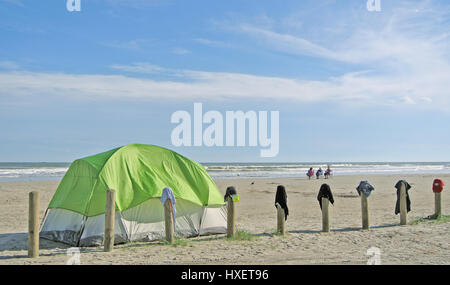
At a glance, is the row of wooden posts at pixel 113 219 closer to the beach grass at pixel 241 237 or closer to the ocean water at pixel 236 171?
the beach grass at pixel 241 237

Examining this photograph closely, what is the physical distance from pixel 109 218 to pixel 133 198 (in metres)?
1.23

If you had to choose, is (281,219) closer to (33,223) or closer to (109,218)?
(109,218)

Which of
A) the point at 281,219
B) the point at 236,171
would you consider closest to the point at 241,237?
the point at 281,219

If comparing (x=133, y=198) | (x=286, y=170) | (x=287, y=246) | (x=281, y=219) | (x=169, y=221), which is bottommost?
(x=286, y=170)

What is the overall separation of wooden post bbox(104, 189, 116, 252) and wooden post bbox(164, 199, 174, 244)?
1290mm

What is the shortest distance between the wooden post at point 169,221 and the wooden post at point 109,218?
4.23ft

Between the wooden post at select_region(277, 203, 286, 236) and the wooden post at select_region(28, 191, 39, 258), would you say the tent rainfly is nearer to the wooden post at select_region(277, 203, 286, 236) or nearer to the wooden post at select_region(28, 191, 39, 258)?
the wooden post at select_region(28, 191, 39, 258)

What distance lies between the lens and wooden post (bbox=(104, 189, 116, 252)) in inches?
345

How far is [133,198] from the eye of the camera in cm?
995

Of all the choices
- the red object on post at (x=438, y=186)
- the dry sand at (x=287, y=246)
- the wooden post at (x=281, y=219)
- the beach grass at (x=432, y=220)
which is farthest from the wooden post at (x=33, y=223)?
the red object on post at (x=438, y=186)

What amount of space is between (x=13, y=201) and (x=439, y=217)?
18.1 m

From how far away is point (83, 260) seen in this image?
8.11 m

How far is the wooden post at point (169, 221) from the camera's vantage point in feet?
31.3

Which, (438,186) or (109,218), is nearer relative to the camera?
(109,218)
